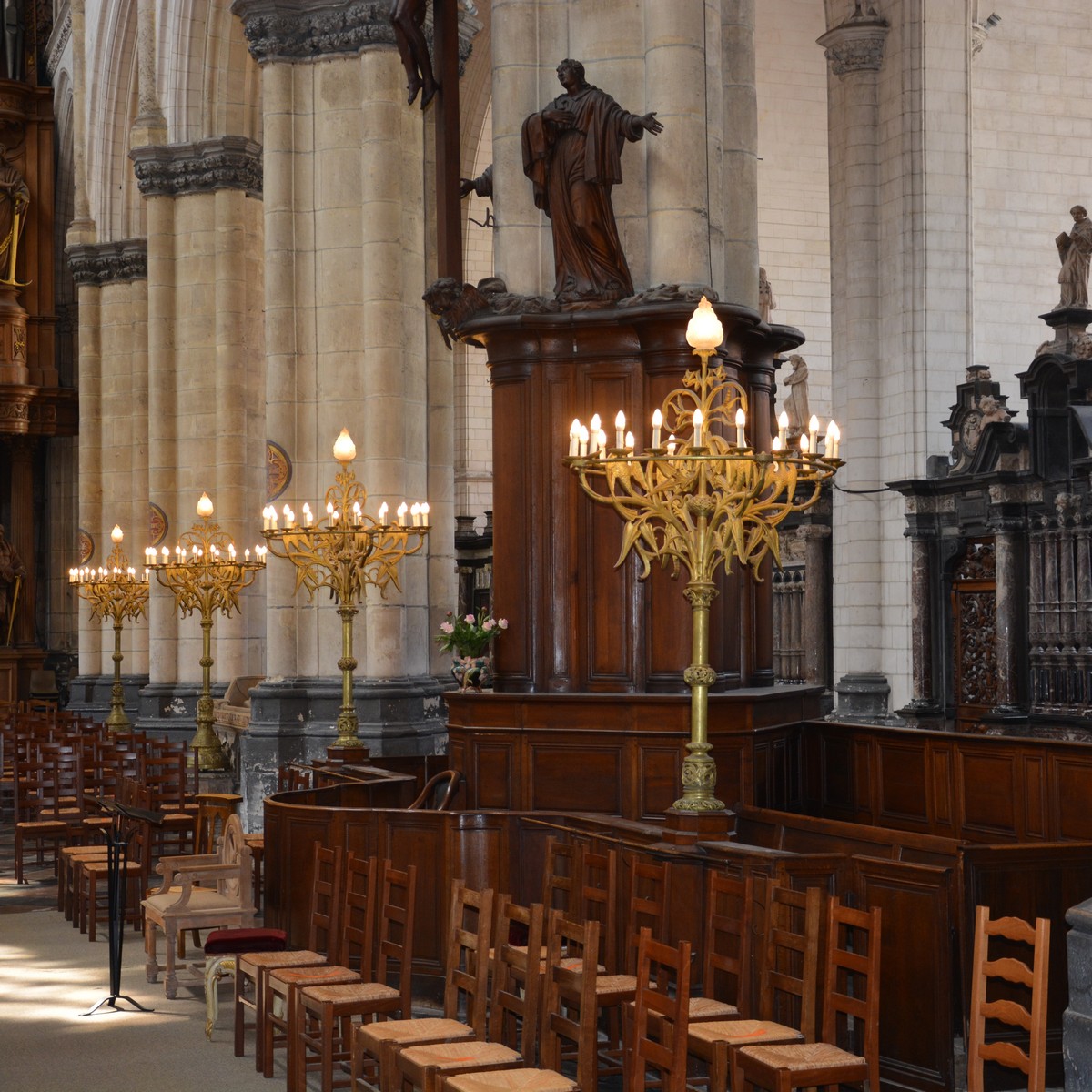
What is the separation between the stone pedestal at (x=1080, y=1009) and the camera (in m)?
3.86

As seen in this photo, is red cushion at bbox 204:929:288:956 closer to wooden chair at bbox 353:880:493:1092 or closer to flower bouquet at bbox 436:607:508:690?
wooden chair at bbox 353:880:493:1092

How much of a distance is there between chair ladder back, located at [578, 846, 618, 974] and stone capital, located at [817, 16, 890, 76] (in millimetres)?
14869

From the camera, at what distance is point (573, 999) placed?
6.19 m

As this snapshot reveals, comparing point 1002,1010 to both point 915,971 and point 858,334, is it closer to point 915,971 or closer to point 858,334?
point 915,971

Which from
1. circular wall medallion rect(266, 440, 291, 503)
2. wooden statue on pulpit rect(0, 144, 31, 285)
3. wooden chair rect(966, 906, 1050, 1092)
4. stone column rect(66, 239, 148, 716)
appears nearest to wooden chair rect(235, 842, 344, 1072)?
wooden chair rect(966, 906, 1050, 1092)

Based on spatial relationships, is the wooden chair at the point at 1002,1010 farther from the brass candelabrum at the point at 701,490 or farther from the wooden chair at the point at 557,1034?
the brass candelabrum at the point at 701,490

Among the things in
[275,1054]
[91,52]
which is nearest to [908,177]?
[91,52]

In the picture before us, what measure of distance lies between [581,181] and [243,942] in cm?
473

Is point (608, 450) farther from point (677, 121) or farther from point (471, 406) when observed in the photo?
point (471, 406)

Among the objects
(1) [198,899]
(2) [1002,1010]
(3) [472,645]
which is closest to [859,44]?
(3) [472,645]

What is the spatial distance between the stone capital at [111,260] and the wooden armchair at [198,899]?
55.9 feet

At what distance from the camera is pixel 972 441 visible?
60.1 ft

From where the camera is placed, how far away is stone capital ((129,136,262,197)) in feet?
66.3

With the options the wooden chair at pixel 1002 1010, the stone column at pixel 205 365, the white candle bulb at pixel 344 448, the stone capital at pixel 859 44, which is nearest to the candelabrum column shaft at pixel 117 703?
the stone column at pixel 205 365
